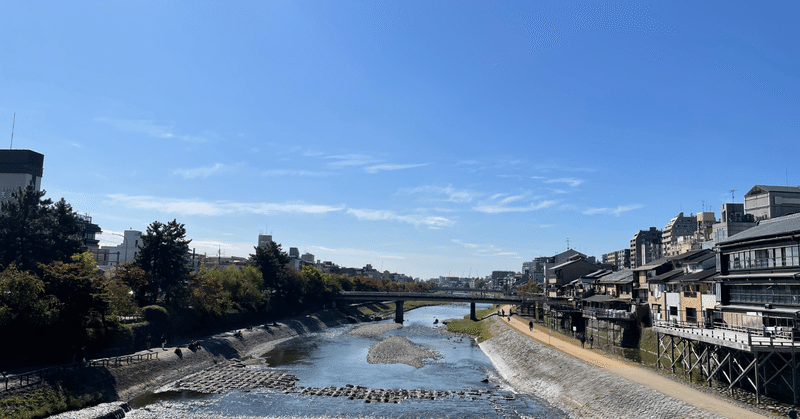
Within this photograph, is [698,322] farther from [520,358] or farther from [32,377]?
[32,377]

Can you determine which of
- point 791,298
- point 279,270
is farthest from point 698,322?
point 279,270

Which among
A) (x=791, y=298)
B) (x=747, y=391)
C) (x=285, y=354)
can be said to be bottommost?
(x=285, y=354)

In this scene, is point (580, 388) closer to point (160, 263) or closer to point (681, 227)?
point (160, 263)

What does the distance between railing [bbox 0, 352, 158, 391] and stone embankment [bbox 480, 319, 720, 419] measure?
40249 millimetres

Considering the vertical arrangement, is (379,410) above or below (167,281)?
below

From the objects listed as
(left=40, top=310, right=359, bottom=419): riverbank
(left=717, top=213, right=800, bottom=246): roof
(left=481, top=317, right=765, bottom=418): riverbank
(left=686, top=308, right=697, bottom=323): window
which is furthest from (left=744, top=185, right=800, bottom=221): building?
(left=40, top=310, right=359, bottom=419): riverbank

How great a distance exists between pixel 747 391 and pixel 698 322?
62.2ft

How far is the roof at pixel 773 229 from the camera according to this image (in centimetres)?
4069

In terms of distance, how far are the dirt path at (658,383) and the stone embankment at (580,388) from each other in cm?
95

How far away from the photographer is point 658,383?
122 ft

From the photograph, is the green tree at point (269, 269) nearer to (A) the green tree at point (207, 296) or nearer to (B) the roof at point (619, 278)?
(A) the green tree at point (207, 296)

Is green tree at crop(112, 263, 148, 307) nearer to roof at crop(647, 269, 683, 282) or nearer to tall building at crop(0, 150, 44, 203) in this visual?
tall building at crop(0, 150, 44, 203)

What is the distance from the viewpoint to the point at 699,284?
5578 cm

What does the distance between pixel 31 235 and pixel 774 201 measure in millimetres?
111520
